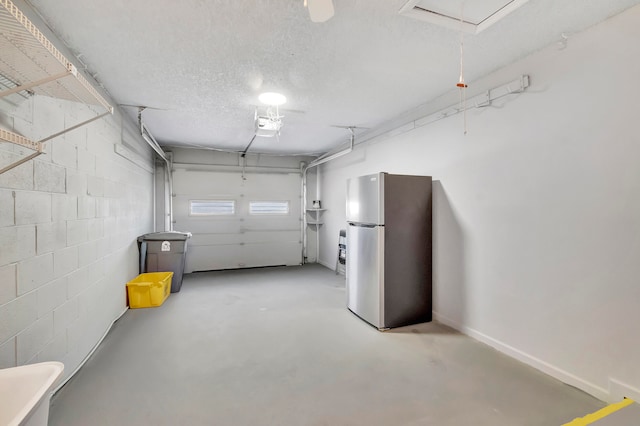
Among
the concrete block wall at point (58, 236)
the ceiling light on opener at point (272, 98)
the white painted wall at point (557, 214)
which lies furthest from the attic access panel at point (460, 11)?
the concrete block wall at point (58, 236)

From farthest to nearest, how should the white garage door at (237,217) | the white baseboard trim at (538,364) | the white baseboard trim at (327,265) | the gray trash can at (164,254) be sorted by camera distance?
the white baseboard trim at (327,265) → the white garage door at (237,217) → the gray trash can at (164,254) → the white baseboard trim at (538,364)

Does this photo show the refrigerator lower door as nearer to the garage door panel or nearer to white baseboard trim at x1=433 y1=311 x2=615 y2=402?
white baseboard trim at x1=433 y1=311 x2=615 y2=402

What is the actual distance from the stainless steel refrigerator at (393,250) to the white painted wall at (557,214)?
0.24 m

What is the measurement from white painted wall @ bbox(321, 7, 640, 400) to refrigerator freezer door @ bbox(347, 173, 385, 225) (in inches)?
28.6

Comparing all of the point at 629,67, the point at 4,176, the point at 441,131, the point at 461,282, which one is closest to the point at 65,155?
the point at 4,176

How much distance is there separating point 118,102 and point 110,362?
2.59m

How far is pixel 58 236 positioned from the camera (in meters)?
1.94

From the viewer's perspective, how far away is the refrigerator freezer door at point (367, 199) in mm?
2986

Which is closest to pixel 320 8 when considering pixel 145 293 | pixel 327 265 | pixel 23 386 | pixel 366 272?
pixel 23 386

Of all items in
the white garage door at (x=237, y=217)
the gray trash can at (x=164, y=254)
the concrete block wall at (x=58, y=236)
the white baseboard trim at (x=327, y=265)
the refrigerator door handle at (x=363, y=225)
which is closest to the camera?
the concrete block wall at (x=58, y=236)

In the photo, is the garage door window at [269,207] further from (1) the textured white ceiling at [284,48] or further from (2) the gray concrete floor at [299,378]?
(2) the gray concrete floor at [299,378]

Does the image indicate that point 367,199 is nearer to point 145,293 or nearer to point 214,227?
point 145,293

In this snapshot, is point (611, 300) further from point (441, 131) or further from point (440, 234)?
point (441, 131)

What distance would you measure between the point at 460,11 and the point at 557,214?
60.7 inches
